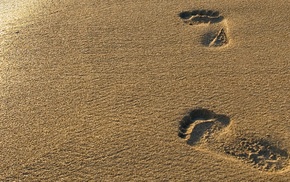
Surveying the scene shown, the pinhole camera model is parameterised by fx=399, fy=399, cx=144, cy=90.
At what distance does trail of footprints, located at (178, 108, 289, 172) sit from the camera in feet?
5.08

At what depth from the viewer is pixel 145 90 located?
6.17 ft

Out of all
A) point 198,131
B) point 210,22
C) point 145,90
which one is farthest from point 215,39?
point 198,131

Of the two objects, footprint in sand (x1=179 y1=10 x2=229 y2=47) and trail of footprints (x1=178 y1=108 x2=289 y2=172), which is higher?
footprint in sand (x1=179 y1=10 x2=229 y2=47)

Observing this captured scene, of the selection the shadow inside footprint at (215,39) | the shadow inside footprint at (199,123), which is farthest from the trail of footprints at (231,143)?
the shadow inside footprint at (215,39)

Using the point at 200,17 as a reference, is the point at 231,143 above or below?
below

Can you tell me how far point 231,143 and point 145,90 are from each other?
482 millimetres

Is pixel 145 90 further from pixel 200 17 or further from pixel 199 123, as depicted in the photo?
pixel 200 17

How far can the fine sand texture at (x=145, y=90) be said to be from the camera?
5.09ft

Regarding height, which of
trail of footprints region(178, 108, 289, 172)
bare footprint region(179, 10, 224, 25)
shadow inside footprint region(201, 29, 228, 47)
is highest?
bare footprint region(179, 10, 224, 25)

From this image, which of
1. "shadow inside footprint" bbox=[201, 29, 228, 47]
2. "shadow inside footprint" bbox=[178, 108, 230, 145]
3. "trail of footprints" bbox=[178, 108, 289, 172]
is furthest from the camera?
"shadow inside footprint" bbox=[201, 29, 228, 47]

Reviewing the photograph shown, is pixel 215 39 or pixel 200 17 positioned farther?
pixel 200 17

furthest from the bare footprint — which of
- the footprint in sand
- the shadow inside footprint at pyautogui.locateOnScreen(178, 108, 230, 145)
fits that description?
the shadow inside footprint at pyautogui.locateOnScreen(178, 108, 230, 145)

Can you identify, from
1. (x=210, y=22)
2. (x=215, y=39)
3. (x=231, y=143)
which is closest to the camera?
(x=231, y=143)

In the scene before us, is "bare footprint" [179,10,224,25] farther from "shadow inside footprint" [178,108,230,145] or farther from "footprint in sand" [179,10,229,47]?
"shadow inside footprint" [178,108,230,145]
